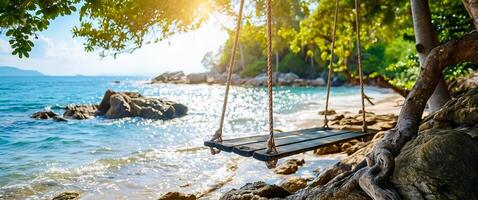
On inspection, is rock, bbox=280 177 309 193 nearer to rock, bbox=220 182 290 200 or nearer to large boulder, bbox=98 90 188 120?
rock, bbox=220 182 290 200

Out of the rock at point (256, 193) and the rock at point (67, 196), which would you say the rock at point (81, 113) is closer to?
the rock at point (67, 196)

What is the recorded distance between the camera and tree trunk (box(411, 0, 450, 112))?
4.27m

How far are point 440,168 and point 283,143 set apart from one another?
80.5 inches

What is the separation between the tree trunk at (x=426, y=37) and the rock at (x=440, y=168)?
2.23 metres

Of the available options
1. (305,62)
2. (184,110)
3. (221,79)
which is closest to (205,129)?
(184,110)

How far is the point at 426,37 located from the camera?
4.29 metres

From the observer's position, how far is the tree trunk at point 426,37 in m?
4.27

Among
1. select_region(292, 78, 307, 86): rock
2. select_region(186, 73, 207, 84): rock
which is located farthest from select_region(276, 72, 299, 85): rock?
select_region(186, 73, 207, 84): rock

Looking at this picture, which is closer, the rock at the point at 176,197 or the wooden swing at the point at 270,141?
the wooden swing at the point at 270,141

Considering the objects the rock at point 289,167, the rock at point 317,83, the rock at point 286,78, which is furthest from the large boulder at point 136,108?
the rock at point 286,78

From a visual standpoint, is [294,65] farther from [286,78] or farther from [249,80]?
[249,80]

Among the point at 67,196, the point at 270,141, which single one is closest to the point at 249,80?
the point at 67,196

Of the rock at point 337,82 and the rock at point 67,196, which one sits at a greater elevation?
the rock at point 337,82

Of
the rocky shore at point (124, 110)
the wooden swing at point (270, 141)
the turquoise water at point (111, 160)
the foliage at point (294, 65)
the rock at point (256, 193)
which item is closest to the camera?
the rock at point (256, 193)
